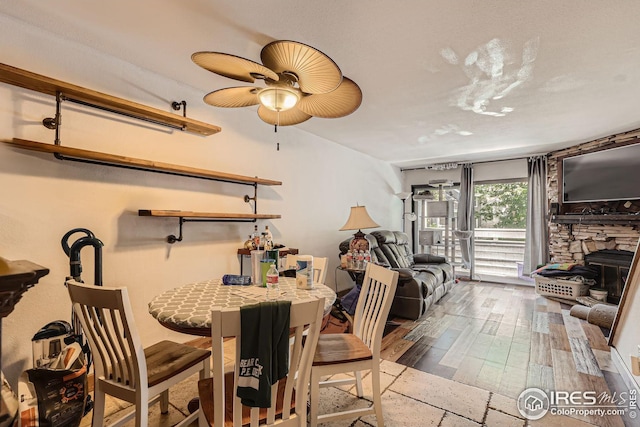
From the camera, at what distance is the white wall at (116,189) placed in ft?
5.96

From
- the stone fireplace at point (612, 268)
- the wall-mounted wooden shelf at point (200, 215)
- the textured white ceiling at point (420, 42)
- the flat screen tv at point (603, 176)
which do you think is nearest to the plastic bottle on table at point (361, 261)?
the wall-mounted wooden shelf at point (200, 215)

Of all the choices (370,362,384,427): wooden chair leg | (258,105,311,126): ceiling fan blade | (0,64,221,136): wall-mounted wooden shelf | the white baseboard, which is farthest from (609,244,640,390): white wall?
(0,64,221,136): wall-mounted wooden shelf

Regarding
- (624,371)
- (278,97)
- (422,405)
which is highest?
(278,97)

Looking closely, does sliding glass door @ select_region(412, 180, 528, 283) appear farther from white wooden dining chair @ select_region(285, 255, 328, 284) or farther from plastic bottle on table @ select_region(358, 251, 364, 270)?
white wooden dining chair @ select_region(285, 255, 328, 284)

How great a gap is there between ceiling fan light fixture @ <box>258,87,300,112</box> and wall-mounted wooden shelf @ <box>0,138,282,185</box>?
1.01 metres

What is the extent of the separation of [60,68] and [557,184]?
639 cm

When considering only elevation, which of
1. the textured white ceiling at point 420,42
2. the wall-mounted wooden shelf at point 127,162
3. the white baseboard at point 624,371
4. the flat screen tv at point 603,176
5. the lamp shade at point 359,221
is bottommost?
the white baseboard at point 624,371

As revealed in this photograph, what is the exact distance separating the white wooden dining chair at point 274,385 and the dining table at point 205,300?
4.4 inches

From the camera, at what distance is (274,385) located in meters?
1.08

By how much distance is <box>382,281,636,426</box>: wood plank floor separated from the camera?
7.25 ft

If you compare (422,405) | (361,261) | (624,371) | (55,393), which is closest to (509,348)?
(624,371)

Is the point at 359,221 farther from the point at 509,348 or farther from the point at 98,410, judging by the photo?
the point at 98,410

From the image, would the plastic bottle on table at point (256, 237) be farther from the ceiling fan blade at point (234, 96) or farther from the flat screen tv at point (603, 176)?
the flat screen tv at point (603, 176)

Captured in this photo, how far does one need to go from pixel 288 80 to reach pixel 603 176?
485cm
